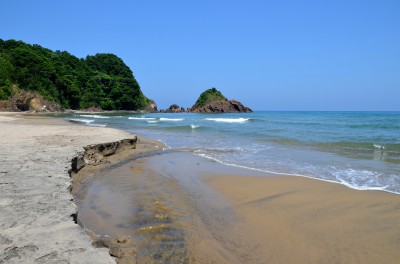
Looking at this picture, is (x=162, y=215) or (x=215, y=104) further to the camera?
(x=215, y=104)

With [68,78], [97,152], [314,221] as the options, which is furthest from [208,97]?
[314,221]

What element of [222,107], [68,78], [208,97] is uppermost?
[68,78]

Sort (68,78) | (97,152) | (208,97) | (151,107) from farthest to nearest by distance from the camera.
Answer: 1. (151,107)
2. (208,97)
3. (68,78)
4. (97,152)

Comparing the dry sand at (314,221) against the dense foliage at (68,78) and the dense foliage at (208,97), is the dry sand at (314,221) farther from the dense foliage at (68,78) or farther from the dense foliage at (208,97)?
the dense foliage at (208,97)

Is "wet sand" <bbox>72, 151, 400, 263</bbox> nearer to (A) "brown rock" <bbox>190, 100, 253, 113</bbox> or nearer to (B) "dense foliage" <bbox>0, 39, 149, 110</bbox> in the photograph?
(B) "dense foliage" <bbox>0, 39, 149, 110</bbox>

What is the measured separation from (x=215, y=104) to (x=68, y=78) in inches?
1788

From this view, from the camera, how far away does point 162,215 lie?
168 inches

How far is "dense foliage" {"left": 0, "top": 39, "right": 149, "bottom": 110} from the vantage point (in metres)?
53.1

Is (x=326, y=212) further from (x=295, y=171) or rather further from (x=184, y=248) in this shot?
(x=295, y=171)

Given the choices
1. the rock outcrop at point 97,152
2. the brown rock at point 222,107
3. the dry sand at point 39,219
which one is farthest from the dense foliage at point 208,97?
the dry sand at point 39,219

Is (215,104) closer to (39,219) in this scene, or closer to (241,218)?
(241,218)

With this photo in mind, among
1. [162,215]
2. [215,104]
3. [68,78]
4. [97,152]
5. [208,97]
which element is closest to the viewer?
[162,215]

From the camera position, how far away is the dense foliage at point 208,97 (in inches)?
3890

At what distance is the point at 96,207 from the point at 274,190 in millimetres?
3332
